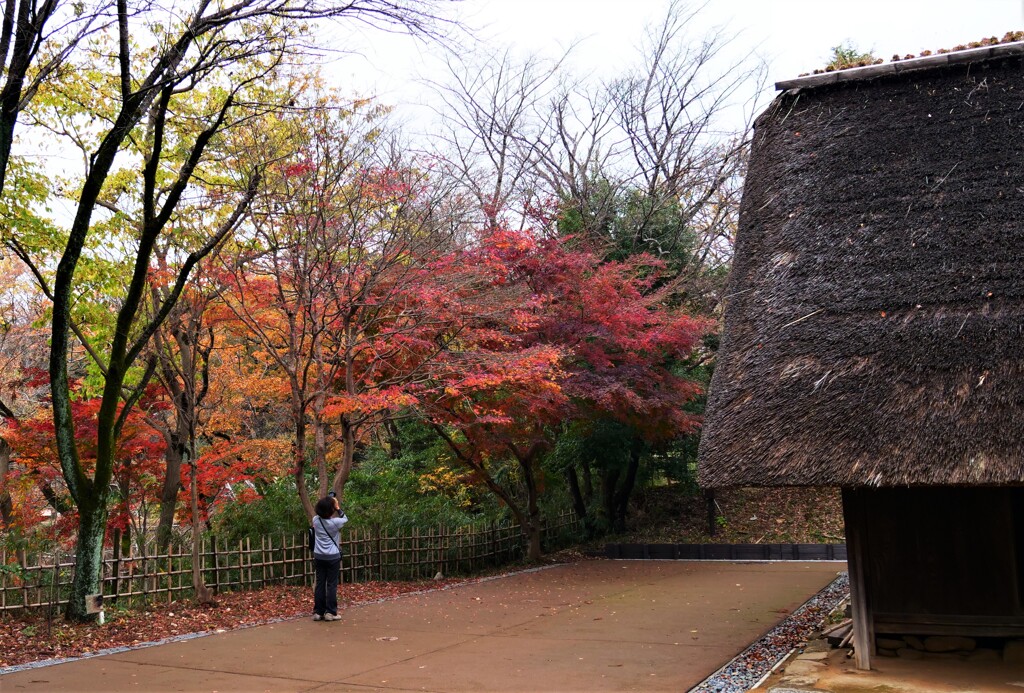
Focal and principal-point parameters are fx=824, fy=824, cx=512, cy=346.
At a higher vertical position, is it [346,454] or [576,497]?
[346,454]

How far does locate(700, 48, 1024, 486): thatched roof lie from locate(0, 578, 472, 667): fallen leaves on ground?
5.39m

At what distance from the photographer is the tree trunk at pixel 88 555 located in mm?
8117

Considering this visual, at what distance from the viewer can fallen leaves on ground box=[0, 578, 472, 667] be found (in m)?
7.03

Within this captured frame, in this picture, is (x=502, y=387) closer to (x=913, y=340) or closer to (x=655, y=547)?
(x=655, y=547)

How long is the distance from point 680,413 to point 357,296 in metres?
6.02

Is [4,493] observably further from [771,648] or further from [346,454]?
[771,648]

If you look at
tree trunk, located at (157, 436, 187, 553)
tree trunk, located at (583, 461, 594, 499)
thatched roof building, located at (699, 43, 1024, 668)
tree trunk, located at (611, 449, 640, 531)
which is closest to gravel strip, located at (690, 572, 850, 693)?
thatched roof building, located at (699, 43, 1024, 668)

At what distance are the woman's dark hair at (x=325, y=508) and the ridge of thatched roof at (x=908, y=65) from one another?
652cm

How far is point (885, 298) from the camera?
6.21m

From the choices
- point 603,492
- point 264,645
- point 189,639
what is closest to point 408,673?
point 264,645

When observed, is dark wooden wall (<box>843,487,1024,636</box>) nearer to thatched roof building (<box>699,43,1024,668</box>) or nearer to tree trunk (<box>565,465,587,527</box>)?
thatched roof building (<box>699,43,1024,668</box>)

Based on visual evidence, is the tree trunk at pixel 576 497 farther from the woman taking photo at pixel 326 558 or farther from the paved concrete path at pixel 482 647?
the woman taking photo at pixel 326 558

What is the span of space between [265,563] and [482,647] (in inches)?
167

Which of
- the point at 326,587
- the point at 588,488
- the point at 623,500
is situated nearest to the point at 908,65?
the point at 326,587
